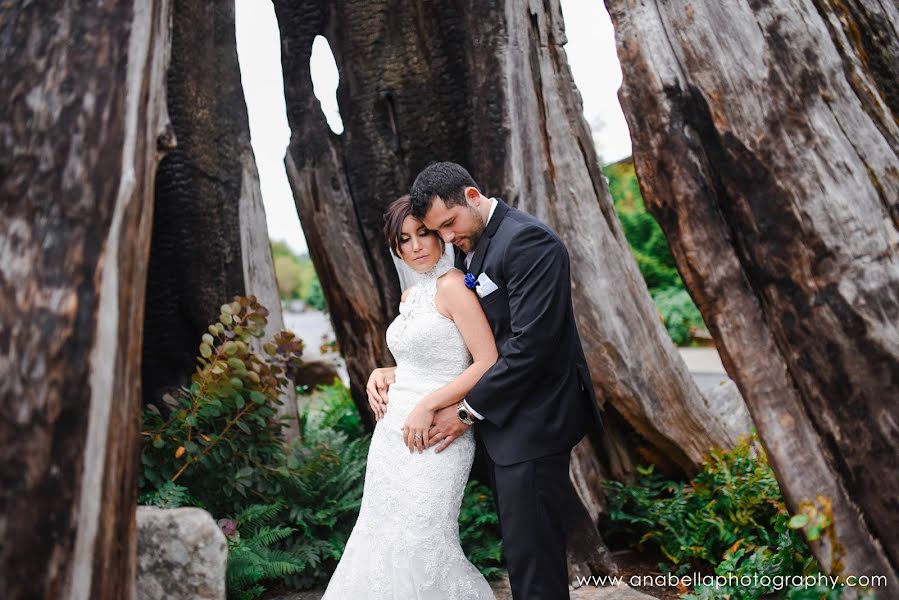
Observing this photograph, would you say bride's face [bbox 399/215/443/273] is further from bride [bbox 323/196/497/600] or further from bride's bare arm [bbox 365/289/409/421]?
bride's bare arm [bbox 365/289/409/421]

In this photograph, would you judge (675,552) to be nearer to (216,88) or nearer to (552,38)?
(552,38)

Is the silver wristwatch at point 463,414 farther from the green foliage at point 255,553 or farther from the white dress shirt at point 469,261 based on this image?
the green foliage at point 255,553

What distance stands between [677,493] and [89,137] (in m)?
4.03

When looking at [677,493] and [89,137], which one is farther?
[677,493]

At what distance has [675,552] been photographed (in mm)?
4445

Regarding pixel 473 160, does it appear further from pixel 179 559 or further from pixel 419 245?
pixel 179 559

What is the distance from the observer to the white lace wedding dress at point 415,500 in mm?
3053

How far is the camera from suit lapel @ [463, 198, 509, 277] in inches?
123

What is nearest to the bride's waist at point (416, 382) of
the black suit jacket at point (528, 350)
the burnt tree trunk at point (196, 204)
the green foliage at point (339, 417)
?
the black suit jacket at point (528, 350)

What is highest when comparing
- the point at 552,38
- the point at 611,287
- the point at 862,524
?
the point at 552,38

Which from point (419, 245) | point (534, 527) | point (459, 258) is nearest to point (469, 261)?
point (459, 258)

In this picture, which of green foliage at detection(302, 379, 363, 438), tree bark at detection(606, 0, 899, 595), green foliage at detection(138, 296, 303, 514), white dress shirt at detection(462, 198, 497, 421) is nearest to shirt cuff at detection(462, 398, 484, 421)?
white dress shirt at detection(462, 198, 497, 421)

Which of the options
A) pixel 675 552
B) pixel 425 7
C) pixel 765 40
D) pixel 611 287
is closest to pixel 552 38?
pixel 425 7

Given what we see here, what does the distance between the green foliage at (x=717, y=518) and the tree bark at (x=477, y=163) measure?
0.21m
